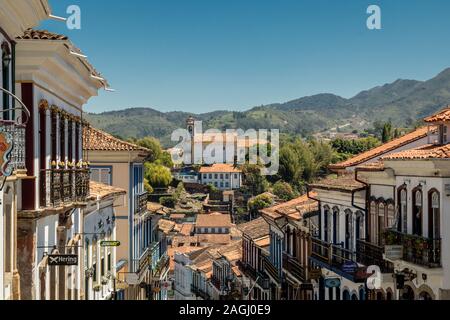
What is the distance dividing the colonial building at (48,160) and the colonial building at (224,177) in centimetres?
14039

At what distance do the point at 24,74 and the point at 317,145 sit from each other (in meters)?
149

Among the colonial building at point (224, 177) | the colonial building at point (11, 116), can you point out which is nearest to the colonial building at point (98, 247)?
the colonial building at point (11, 116)

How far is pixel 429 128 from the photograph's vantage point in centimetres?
2361

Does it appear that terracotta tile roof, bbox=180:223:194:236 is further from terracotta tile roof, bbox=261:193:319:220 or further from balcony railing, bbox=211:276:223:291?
terracotta tile roof, bbox=261:193:319:220

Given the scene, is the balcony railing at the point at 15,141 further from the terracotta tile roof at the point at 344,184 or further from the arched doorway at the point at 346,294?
the arched doorway at the point at 346,294

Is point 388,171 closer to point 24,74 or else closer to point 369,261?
point 369,261

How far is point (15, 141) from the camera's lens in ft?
37.8

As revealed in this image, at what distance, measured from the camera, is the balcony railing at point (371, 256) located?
67.3 feet

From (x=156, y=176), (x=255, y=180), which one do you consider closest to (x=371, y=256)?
(x=156, y=176)

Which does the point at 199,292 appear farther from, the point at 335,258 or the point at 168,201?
the point at 168,201

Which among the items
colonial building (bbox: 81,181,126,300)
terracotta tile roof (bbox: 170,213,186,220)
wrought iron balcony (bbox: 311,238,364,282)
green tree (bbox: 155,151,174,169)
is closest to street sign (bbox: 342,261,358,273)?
wrought iron balcony (bbox: 311,238,364,282)

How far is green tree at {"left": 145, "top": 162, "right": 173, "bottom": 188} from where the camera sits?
127 meters

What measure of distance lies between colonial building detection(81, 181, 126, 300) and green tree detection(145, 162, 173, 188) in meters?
97.9

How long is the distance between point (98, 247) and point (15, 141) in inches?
539
